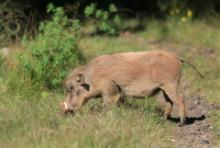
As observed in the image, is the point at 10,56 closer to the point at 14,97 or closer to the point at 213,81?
the point at 14,97

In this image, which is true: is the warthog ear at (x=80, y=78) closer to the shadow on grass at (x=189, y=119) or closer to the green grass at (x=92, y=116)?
the green grass at (x=92, y=116)

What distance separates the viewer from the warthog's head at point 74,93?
812 cm

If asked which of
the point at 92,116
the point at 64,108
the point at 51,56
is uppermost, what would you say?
the point at 51,56

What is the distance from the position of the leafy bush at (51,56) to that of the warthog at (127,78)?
4.33ft

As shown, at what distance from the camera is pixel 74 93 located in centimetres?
822

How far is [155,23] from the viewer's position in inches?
549

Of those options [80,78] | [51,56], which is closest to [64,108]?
[80,78]

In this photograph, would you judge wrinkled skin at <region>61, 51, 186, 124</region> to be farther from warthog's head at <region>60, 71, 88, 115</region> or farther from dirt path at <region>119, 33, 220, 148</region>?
dirt path at <region>119, 33, 220, 148</region>

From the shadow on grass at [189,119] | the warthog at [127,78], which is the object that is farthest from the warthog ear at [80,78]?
the shadow on grass at [189,119]

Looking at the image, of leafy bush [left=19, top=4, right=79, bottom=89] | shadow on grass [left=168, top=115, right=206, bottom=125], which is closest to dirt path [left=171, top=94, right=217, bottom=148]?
shadow on grass [left=168, top=115, right=206, bottom=125]

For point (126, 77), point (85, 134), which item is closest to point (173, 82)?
point (126, 77)

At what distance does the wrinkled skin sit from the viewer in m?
8.01

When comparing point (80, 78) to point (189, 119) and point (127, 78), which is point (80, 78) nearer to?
point (127, 78)

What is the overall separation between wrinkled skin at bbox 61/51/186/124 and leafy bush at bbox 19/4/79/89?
4.36ft
